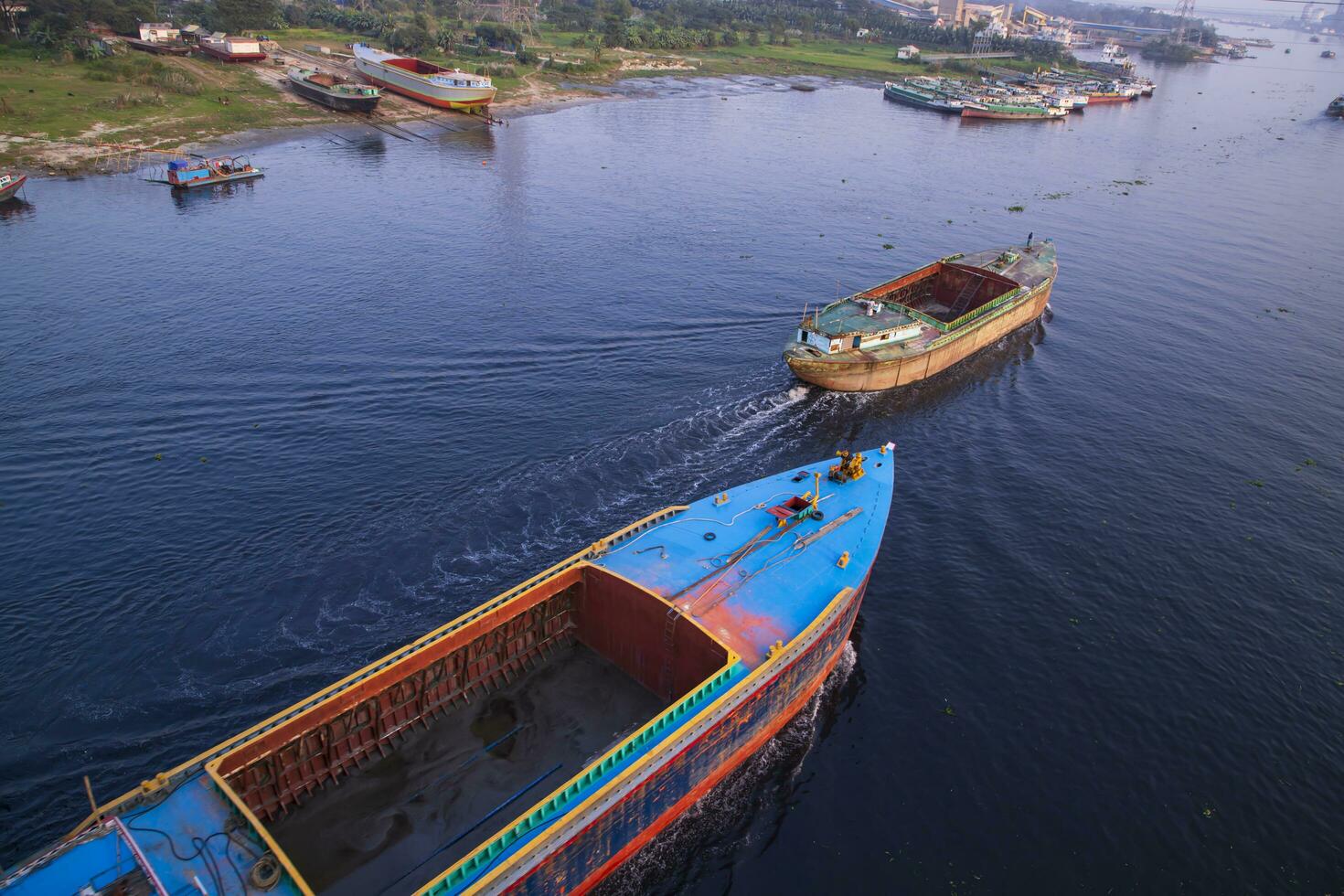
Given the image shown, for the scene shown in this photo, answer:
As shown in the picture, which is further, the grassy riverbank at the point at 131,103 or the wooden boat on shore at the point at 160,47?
the wooden boat on shore at the point at 160,47

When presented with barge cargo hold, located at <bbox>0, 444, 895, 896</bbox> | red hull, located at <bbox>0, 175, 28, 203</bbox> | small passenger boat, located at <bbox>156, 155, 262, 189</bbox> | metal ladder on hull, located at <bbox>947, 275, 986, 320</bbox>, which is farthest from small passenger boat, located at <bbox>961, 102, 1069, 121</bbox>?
red hull, located at <bbox>0, 175, 28, 203</bbox>

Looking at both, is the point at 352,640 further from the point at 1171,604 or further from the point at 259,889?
the point at 1171,604

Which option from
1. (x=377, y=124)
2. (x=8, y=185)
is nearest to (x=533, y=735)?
(x=8, y=185)

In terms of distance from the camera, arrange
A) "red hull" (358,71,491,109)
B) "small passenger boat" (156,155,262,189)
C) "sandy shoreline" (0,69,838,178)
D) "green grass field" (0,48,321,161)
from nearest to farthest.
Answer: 1. "small passenger boat" (156,155,262,189)
2. "sandy shoreline" (0,69,838,178)
3. "green grass field" (0,48,321,161)
4. "red hull" (358,71,491,109)

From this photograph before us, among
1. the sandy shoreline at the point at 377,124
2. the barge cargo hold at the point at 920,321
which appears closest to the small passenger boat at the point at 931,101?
the sandy shoreline at the point at 377,124

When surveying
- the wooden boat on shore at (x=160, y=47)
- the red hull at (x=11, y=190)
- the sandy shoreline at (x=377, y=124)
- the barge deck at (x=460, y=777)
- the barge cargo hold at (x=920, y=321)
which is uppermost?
the wooden boat on shore at (x=160, y=47)

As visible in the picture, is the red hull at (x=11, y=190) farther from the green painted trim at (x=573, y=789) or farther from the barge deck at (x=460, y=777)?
the green painted trim at (x=573, y=789)

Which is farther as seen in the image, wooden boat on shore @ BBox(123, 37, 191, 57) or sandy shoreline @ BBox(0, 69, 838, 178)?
wooden boat on shore @ BBox(123, 37, 191, 57)

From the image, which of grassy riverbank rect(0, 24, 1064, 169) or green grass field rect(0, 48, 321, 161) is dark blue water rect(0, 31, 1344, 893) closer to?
grassy riverbank rect(0, 24, 1064, 169)
